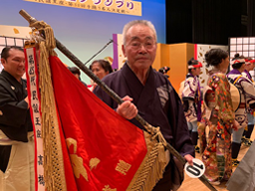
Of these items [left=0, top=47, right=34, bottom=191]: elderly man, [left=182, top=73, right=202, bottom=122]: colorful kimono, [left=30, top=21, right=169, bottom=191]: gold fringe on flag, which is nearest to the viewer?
[left=30, top=21, right=169, bottom=191]: gold fringe on flag

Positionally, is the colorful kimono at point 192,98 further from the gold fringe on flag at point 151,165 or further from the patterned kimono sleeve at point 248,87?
the gold fringe on flag at point 151,165

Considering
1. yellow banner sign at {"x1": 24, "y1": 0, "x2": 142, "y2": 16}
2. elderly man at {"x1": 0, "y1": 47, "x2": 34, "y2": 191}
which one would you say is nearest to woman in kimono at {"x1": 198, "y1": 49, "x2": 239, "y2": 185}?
elderly man at {"x1": 0, "y1": 47, "x2": 34, "y2": 191}

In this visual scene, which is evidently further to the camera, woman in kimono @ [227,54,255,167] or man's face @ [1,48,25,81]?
woman in kimono @ [227,54,255,167]

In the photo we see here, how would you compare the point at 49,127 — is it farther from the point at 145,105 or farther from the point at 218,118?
the point at 218,118

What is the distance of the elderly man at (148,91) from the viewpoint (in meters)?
1.16

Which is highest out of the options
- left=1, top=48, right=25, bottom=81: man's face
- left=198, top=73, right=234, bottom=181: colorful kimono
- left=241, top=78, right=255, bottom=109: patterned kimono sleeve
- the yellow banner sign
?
the yellow banner sign

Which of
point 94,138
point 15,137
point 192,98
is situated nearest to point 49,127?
point 94,138

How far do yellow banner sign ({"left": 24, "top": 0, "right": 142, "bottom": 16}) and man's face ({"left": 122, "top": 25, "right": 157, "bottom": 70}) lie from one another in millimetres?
4083

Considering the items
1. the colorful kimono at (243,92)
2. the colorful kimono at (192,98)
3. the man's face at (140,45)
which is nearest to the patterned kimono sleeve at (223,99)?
the colorful kimono at (243,92)

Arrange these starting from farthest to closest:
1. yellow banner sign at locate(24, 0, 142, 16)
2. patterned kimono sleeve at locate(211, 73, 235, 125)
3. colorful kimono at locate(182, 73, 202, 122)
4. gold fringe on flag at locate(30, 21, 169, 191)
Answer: yellow banner sign at locate(24, 0, 142, 16) < colorful kimono at locate(182, 73, 202, 122) < patterned kimono sleeve at locate(211, 73, 235, 125) < gold fringe on flag at locate(30, 21, 169, 191)

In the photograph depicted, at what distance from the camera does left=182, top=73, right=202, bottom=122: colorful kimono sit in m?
3.79

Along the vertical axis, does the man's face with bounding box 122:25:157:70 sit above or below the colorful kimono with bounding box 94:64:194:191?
above

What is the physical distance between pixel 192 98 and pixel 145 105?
2.74 metres

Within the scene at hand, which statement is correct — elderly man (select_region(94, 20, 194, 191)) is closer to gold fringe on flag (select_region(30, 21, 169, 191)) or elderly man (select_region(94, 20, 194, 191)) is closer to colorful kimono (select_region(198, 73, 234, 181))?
gold fringe on flag (select_region(30, 21, 169, 191))
